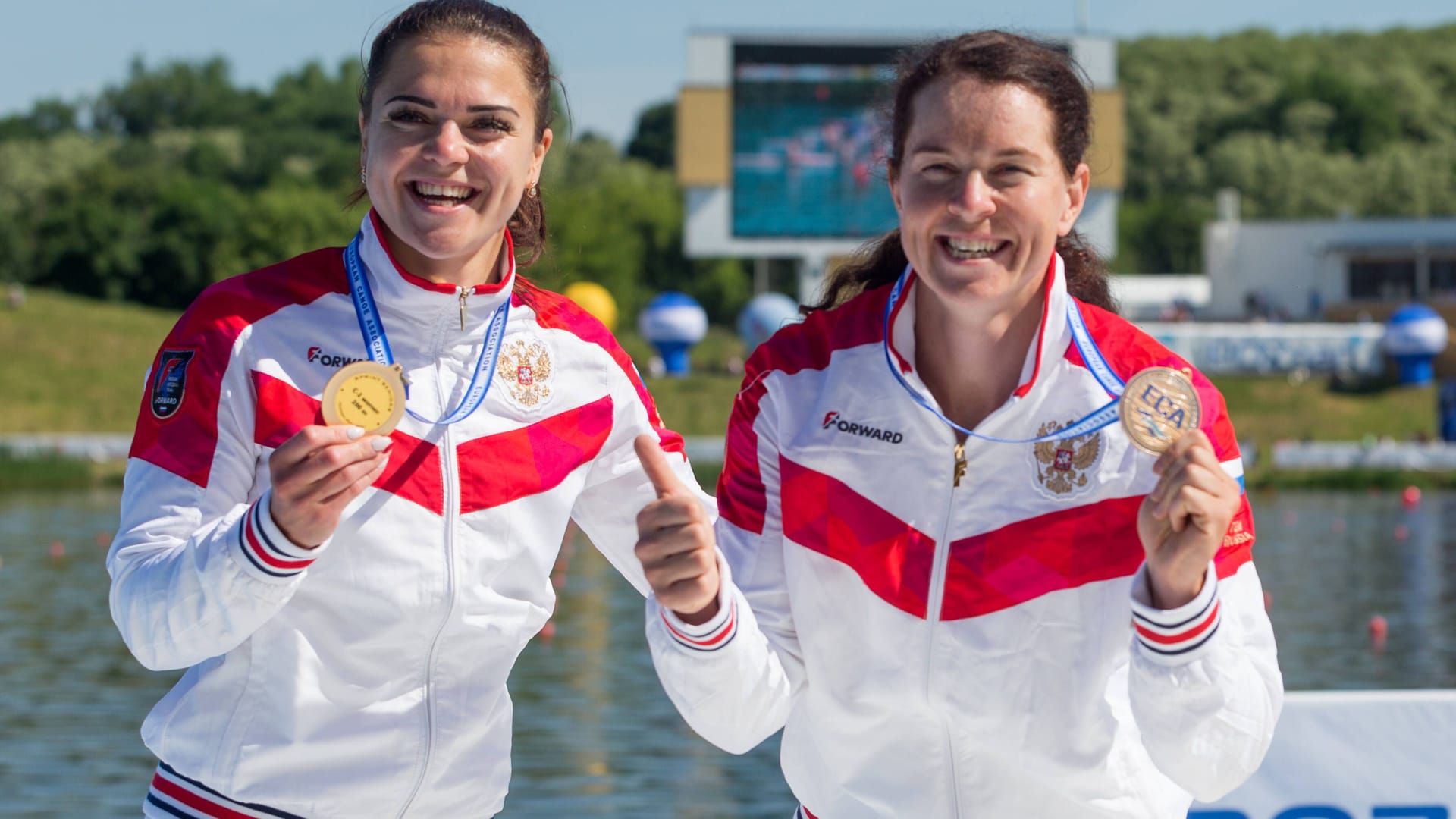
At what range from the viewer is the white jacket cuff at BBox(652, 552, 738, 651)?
9.17 ft

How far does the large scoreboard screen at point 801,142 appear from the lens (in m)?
41.9

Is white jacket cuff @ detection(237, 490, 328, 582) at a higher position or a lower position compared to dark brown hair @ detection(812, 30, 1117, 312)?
lower

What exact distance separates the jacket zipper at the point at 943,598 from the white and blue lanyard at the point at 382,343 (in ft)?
2.95

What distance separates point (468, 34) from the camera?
3.22 meters

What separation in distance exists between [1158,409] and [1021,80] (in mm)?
597

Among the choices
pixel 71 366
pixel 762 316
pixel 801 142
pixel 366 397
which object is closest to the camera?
pixel 366 397

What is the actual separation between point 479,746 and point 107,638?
12.6 meters

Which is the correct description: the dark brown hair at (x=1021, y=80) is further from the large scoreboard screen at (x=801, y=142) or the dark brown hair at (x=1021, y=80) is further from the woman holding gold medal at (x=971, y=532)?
the large scoreboard screen at (x=801, y=142)

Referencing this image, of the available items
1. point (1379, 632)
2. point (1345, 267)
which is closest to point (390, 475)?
point (1379, 632)

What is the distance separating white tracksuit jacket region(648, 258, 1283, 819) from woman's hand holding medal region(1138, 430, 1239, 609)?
23cm

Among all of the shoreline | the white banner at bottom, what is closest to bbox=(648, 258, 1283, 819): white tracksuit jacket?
the white banner at bottom

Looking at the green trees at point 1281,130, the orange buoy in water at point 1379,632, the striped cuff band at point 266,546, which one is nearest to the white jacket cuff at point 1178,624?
the striped cuff band at point 266,546

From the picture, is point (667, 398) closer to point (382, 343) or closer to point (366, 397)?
point (382, 343)

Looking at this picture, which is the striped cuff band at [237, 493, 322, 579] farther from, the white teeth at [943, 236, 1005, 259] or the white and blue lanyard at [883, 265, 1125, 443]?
the white teeth at [943, 236, 1005, 259]
